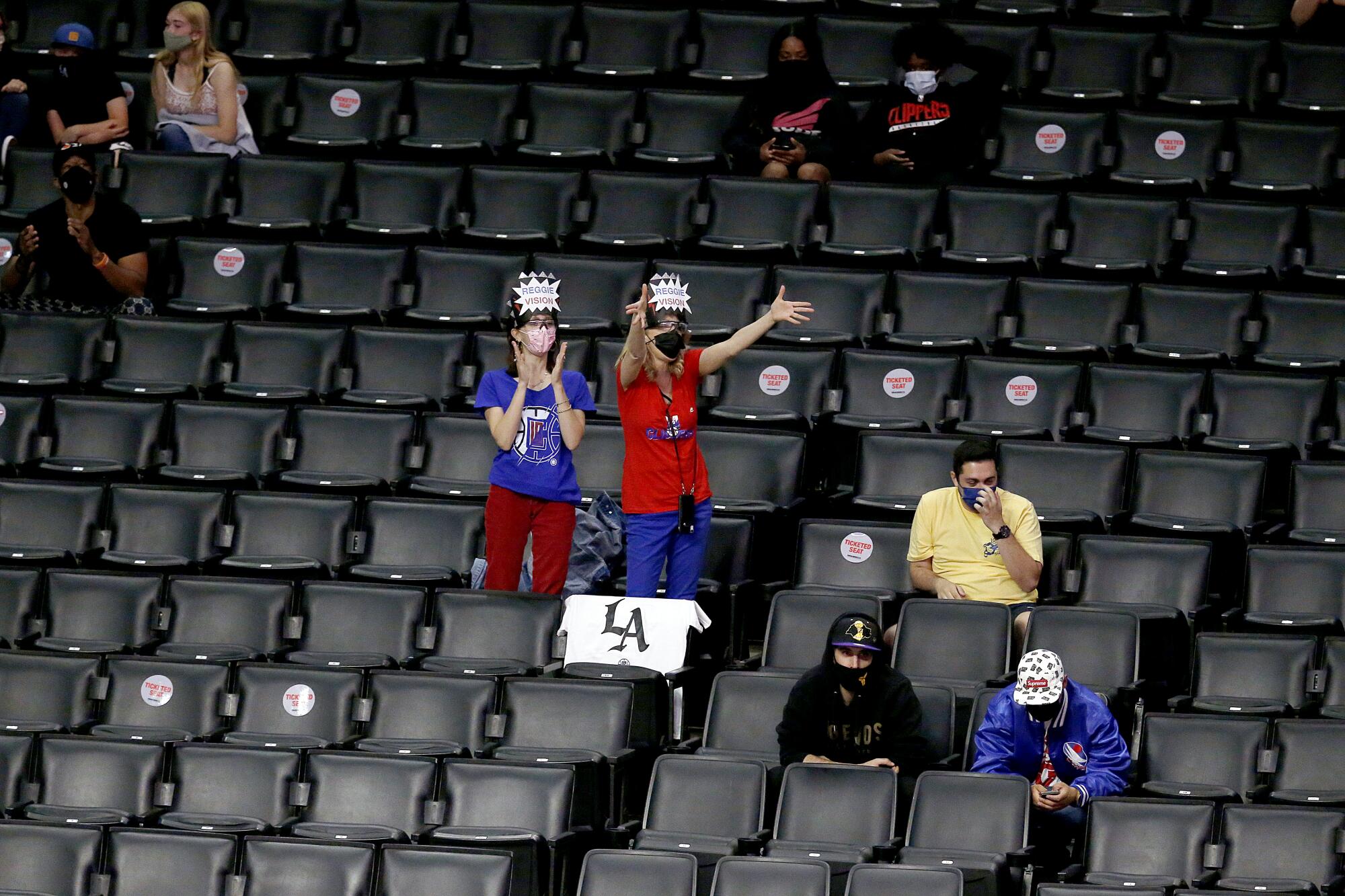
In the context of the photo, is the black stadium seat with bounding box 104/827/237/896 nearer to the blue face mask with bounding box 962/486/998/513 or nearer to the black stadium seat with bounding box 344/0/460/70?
the blue face mask with bounding box 962/486/998/513

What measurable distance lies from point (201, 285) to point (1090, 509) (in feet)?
14.1

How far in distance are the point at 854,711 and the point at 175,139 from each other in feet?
17.9

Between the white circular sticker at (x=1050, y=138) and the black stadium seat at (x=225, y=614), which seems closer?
the black stadium seat at (x=225, y=614)

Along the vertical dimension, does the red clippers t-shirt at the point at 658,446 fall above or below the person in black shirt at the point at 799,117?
below

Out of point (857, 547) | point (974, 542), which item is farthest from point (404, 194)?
point (974, 542)

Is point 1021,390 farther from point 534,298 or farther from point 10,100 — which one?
point 10,100

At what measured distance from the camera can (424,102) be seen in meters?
11.3

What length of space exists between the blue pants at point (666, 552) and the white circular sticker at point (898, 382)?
1.55 m

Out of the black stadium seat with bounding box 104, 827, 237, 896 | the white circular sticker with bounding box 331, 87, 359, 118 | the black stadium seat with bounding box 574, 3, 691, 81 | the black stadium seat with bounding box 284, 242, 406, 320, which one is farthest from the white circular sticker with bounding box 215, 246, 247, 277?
the black stadium seat with bounding box 104, 827, 237, 896

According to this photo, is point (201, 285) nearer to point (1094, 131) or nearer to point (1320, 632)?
point (1094, 131)

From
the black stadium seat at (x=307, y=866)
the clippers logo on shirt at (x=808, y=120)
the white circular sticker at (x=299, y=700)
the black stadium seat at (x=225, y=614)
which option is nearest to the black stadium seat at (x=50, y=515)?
the black stadium seat at (x=225, y=614)

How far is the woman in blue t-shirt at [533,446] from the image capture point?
326 inches

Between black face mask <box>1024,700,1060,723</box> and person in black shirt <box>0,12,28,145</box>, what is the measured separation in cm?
643

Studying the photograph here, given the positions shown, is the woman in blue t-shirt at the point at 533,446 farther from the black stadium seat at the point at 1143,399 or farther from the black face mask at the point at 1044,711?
the black stadium seat at the point at 1143,399
